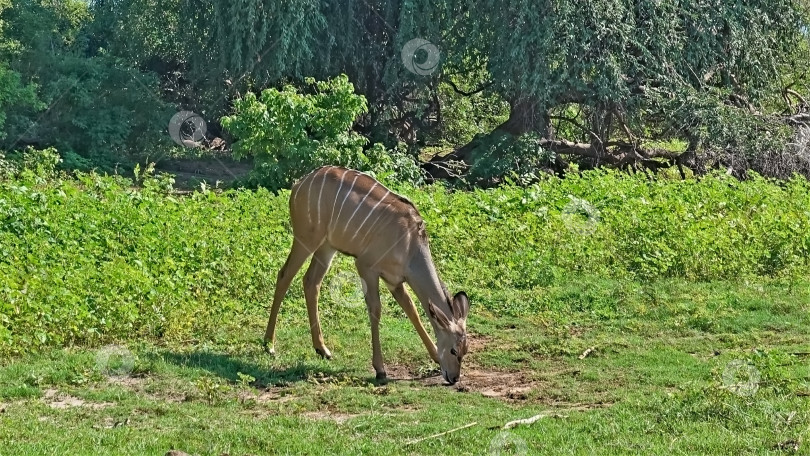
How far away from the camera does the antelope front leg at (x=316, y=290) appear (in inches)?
329

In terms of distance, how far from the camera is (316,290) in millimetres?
8578

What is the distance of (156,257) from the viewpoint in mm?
9594

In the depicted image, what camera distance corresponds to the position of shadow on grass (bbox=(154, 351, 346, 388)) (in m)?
7.54

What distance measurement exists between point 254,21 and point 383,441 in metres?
13.7

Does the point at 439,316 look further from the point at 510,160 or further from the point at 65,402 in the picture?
the point at 510,160

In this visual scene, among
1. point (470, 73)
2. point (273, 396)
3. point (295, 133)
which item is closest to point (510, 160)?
point (295, 133)

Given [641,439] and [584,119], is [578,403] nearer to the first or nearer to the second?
[641,439]

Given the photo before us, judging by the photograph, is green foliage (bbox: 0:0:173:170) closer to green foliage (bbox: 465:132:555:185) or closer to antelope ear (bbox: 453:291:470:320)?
green foliage (bbox: 465:132:555:185)

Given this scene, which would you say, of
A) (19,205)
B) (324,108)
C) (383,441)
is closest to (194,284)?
(19,205)

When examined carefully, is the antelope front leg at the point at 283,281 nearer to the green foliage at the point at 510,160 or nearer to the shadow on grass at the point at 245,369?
the shadow on grass at the point at 245,369

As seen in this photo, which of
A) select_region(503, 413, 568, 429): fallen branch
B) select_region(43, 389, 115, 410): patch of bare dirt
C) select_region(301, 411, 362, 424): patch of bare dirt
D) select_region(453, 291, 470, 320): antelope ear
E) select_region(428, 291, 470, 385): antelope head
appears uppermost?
select_region(453, 291, 470, 320): antelope ear

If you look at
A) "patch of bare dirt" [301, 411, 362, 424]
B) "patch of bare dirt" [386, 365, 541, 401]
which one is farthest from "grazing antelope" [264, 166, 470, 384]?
"patch of bare dirt" [301, 411, 362, 424]

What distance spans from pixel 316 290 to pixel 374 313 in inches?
31.7

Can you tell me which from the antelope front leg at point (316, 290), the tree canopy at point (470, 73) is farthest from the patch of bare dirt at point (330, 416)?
the tree canopy at point (470, 73)
